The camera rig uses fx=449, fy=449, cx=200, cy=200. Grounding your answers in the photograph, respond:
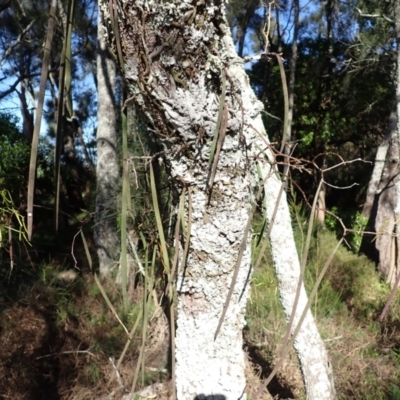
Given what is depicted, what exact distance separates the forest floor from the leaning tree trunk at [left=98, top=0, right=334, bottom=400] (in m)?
2.62

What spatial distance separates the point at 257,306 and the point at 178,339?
13.8 feet

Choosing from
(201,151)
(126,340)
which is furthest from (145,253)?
(126,340)

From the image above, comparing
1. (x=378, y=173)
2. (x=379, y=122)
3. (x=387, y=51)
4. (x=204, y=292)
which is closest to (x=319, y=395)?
→ (x=204, y=292)

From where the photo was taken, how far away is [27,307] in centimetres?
581

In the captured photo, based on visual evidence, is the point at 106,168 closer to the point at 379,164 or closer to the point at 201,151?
the point at 201,151

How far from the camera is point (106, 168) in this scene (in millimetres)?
6500

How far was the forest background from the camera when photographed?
1.35 m

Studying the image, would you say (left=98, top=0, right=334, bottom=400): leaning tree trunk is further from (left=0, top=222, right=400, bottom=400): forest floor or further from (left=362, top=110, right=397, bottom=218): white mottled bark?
(left=362, top=110, right=397, bottom=218): white mottled bark

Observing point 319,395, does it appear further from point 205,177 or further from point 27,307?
point 27,307

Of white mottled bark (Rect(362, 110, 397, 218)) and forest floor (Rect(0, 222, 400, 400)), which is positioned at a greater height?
white mottled bark (Rect(362, 110, 397, 218))

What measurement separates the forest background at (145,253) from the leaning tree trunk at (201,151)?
0.33 feet

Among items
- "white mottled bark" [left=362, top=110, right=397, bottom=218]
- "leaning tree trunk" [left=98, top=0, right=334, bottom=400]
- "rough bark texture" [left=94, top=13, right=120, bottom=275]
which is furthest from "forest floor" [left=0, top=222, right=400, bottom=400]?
"white mottled bark" [left=362, top=110, right=397, bottom=218]

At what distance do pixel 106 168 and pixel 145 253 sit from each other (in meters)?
5.40

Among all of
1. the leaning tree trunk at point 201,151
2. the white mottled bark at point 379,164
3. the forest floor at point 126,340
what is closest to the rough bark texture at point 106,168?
the forest floor at point 126,340
